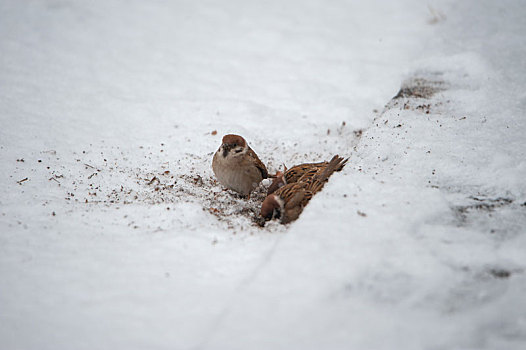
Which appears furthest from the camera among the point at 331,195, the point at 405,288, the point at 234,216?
the point at 234,216

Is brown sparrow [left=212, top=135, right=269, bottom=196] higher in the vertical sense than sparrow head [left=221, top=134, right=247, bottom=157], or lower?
lower

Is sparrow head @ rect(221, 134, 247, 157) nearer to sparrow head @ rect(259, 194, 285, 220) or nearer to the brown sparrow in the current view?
the brown sparrow

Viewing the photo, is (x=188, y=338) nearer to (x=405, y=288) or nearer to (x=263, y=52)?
(x=405, y=288)

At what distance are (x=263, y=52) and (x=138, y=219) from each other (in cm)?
370

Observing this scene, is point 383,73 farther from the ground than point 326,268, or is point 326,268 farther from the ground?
point 383,73

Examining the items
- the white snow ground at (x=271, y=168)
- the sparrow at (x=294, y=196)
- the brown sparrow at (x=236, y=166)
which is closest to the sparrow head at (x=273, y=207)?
the sparrow at (x=294, y=196)

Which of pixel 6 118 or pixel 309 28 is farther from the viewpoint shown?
pixel 309 28

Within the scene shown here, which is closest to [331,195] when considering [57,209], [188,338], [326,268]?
[326,268]

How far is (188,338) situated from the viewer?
1650 millimetres

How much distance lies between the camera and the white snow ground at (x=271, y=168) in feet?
5.61

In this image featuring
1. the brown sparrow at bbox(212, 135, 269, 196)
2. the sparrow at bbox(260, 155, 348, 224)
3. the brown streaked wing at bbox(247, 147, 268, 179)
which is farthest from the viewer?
the brown streaked wing at bbox(247, 147, 268, 179)

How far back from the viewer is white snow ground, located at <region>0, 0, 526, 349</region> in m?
1.71

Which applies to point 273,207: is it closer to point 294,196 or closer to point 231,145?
point 294,196

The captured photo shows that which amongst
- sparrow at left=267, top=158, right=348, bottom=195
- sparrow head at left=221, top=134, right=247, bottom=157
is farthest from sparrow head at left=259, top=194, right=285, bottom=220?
sparrow head at left=221, top=134, right=247, bottom=157
